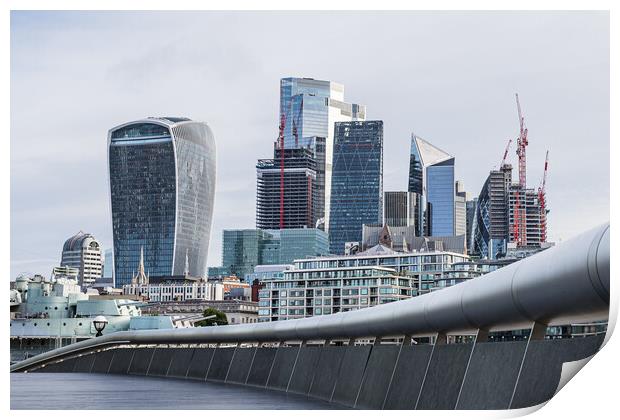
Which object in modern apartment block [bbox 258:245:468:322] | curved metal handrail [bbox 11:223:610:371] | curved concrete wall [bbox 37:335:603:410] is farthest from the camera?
modern apartment block [bbox 258:245:468:322]

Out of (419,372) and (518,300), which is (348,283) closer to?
(419,372)

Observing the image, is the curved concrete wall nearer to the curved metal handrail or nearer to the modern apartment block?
the curved metal handrail

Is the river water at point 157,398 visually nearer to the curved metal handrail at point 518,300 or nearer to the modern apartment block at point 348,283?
the curved metal handrail at point 518,300

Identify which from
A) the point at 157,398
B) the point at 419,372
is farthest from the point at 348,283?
the point at 419,372

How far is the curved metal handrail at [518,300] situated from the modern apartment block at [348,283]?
153 m

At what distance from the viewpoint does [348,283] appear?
176 meters

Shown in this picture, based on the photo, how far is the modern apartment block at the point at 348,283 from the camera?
173625 millimetres

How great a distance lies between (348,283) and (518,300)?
540 feet

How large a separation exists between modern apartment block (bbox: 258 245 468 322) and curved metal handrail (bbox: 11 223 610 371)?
153 meters

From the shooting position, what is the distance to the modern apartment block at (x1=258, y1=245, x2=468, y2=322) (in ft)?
570

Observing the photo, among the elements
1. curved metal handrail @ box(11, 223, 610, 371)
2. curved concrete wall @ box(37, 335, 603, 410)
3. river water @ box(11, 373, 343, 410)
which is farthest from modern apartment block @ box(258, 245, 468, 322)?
curved metal handrail @ box(11, 223, 610, 371)

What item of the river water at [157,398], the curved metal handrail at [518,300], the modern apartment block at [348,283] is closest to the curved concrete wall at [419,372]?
the curved metal handrail at [518,300]
